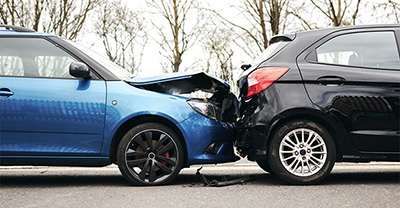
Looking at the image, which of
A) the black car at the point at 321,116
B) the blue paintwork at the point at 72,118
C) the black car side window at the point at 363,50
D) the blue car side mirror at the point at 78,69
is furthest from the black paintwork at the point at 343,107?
the blue car side mirror at the point at 78,69

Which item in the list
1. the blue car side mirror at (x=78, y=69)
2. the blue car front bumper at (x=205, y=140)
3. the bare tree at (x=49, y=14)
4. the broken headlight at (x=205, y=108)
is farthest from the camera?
the bare tree at (x=49, y=14)

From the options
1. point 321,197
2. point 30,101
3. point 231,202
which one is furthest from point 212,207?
point 30,101

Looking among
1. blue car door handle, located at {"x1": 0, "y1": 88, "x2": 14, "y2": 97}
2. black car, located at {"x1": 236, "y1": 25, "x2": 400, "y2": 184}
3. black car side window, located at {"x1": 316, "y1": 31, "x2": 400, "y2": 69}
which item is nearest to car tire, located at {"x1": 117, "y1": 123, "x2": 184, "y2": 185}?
black car, located at {"x1": 236, "y1": 25, "x2": 400, "y2": 184}

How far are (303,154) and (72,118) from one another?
7.81 ft

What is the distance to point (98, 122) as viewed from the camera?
17.1 feet

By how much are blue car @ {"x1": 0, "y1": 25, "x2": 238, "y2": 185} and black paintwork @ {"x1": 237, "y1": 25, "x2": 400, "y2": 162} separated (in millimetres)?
658

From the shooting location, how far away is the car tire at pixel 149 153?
5.23 metres

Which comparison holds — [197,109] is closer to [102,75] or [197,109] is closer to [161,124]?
[161,124]

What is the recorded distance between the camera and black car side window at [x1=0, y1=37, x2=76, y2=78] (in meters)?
5.43

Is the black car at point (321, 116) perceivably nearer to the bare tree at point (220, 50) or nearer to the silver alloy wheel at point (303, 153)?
the silver alloy wheel at point (303, 153)

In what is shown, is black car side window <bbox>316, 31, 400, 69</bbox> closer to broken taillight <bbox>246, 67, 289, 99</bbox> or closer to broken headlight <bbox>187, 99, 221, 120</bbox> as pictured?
broken taillight <bbox>246, 67, 289, 99</bbox>

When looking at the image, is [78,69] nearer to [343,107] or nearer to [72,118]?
[72,118]

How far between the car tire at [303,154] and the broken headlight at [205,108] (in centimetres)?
75

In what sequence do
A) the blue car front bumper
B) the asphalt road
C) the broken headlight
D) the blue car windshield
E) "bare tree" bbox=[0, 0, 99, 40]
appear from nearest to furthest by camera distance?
the asphalt road → the blue car front bumper → the broken headlight → the blue car windshield → "bare tree" bbox=[0, 0, 99, 40]
